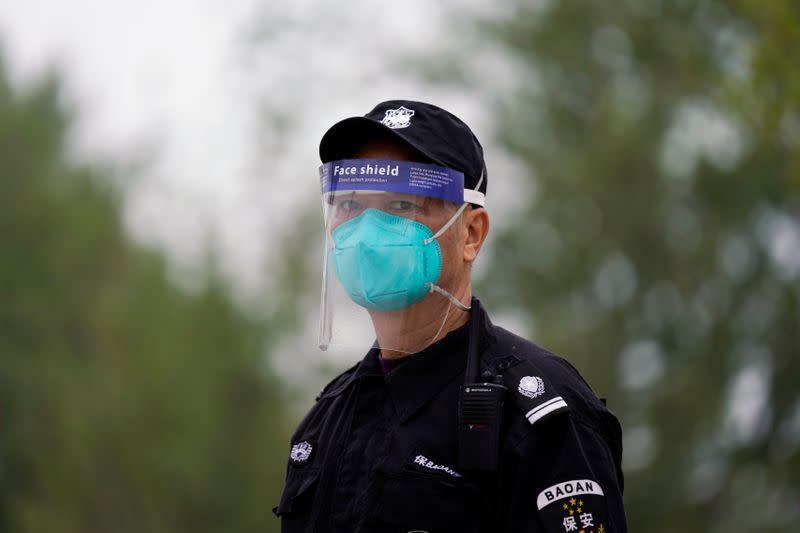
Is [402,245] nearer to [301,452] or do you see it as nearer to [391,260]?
[391,260]

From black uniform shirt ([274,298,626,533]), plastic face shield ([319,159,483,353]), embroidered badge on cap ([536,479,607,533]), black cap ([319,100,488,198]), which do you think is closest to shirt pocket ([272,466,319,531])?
black uniform shirt ([274,298,626,533])

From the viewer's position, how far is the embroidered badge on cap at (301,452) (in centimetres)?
319

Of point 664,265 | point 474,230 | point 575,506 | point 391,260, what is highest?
point 664,265

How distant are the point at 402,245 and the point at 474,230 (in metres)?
0.23

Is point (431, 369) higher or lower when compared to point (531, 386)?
higher

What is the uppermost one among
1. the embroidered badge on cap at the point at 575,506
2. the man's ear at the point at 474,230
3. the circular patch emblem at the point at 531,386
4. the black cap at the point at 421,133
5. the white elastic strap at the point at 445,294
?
the black cap at the point at 421,133

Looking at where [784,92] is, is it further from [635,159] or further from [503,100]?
[503,100]

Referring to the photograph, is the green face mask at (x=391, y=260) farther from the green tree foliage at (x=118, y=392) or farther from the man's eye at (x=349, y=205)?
the green tree foliage at (x=118, y=392)

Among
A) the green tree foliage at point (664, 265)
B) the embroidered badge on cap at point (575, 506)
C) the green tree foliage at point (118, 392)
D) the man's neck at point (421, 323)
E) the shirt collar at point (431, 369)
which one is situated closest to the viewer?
the embroidered badge on cap at point (575, 506)

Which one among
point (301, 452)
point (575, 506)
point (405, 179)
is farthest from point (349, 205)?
point (575, 506)

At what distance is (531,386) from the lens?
111 inches

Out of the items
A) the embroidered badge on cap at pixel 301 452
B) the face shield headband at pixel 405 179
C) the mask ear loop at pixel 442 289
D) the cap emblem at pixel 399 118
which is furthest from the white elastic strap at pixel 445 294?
the embroidered badge on cap at pixel 301 452

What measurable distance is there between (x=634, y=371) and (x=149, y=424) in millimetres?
7701

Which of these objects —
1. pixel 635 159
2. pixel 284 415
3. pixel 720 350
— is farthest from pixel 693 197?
pixel 284 415
